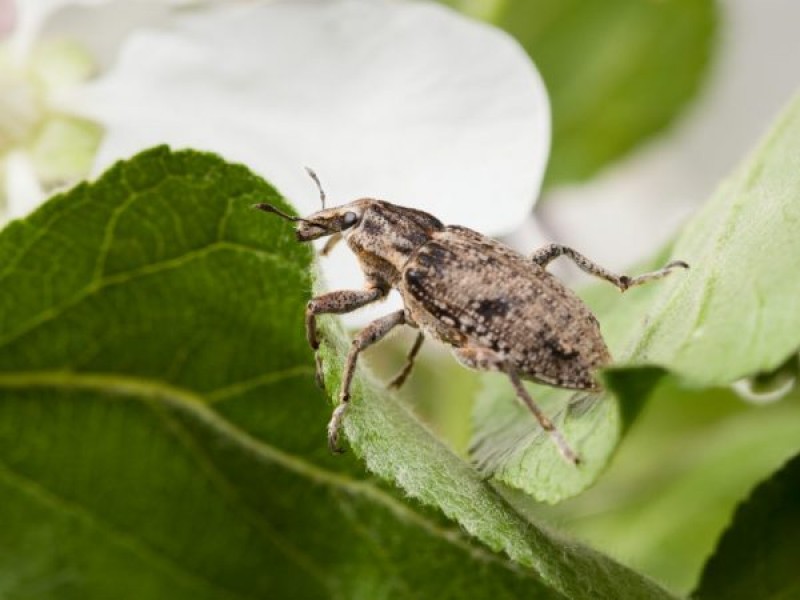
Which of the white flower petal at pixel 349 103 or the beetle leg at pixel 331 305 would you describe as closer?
the beetle leg at pixel 331 305

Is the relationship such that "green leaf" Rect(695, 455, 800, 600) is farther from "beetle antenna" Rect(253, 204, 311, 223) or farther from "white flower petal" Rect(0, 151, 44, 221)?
"white flower petal" Rect(0, 151, 44, 221)

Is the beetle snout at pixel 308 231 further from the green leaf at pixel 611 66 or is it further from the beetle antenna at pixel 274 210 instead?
the green leaf at pixel 611 66

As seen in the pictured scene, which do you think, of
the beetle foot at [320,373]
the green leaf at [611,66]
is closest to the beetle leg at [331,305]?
the beetle foot at [320,373]

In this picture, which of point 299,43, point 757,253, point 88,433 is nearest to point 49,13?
point 299,43

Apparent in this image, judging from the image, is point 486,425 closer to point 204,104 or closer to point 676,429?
point 204,104

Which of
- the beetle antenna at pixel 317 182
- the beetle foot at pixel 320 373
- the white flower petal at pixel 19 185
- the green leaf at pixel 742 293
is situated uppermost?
the green leaf at pixel 742 293

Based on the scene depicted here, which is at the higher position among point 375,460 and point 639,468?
point 375,460

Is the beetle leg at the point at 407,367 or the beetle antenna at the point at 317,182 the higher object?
the beetle antenna at the point at 317,182
